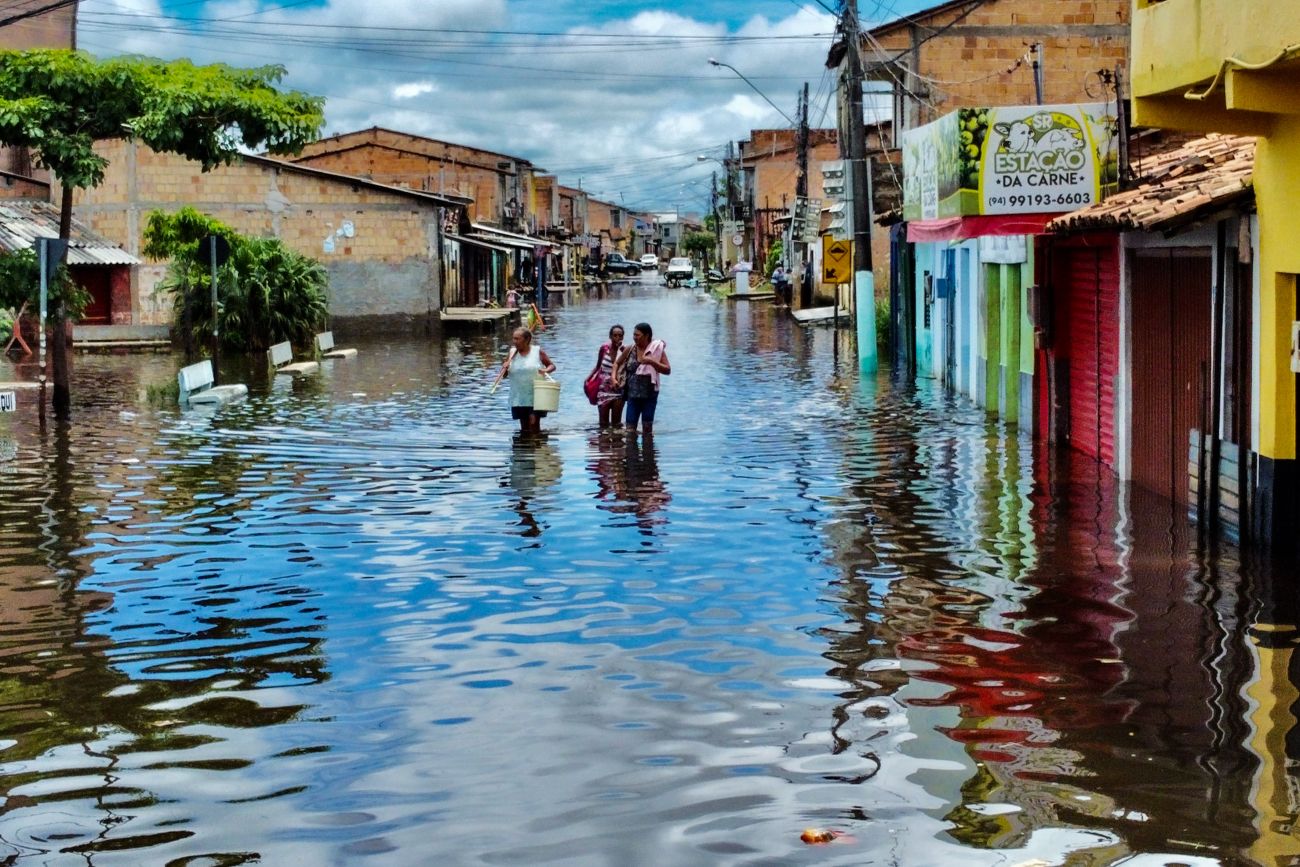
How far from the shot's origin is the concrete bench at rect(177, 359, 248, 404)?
2514 centimetres

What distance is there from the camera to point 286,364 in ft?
113

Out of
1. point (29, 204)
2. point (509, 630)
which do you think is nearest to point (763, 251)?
point (29, 204)

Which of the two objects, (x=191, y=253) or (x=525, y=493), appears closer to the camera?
(x=525, y=493)

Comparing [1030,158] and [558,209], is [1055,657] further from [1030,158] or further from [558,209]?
[558,209]

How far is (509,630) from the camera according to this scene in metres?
9.80

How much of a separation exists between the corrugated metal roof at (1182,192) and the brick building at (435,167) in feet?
187

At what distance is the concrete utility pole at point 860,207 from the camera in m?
30.9

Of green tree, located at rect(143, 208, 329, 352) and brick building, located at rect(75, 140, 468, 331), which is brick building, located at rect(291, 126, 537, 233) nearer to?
brick building, located at rect(75, 140, 468, 331)

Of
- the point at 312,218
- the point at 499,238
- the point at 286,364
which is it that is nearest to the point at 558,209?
the point at 499,238

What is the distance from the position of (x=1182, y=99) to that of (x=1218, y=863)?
7938 mm

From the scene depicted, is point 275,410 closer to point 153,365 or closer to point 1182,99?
point 153,365

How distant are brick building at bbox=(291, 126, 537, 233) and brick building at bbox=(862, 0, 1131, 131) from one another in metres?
35.9

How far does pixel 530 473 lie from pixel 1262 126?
8005 millimetres

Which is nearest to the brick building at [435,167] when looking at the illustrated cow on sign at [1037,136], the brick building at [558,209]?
the brick building at [558,209]
